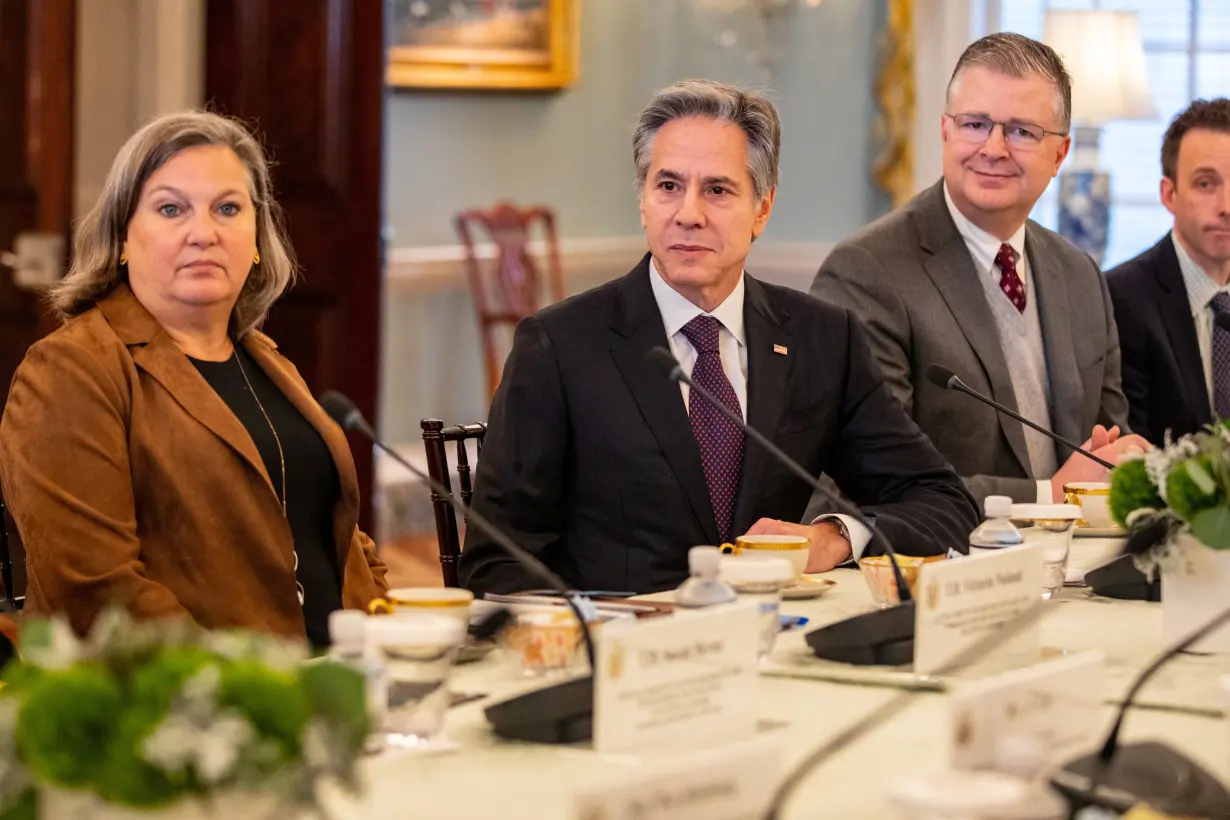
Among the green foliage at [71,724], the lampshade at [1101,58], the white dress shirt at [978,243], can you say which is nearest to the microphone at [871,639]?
the green foliage at [71,724]

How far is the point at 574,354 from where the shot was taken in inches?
101

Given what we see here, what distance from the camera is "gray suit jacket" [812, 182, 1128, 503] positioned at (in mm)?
3170

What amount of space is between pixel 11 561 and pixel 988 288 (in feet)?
6.01

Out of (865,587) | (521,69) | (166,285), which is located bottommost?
(865,587)

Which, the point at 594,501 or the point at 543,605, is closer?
the point at 543,605

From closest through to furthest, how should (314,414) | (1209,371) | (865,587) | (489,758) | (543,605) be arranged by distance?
(489,758)
(543,605)
(865,587)
(314,414)
(1209,371)

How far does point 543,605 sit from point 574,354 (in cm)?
73

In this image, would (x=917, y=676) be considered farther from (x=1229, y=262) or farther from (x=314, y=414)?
(x=1229, y=262)

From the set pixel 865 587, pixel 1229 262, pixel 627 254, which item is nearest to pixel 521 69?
pixel 627 254

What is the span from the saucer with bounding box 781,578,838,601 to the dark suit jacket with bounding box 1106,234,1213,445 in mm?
1742

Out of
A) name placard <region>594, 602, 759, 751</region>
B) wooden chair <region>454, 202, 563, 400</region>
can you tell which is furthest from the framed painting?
name placard <region>594, 602, 759, 751</region>

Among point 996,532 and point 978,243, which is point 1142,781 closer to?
point 996,532

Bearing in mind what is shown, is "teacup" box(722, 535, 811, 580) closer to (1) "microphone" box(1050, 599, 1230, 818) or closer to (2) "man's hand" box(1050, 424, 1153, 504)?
(1) "microphone" box(1050, 599, 1230, 818)

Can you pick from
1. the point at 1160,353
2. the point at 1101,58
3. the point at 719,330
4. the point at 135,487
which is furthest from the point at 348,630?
the point at 1101,58
